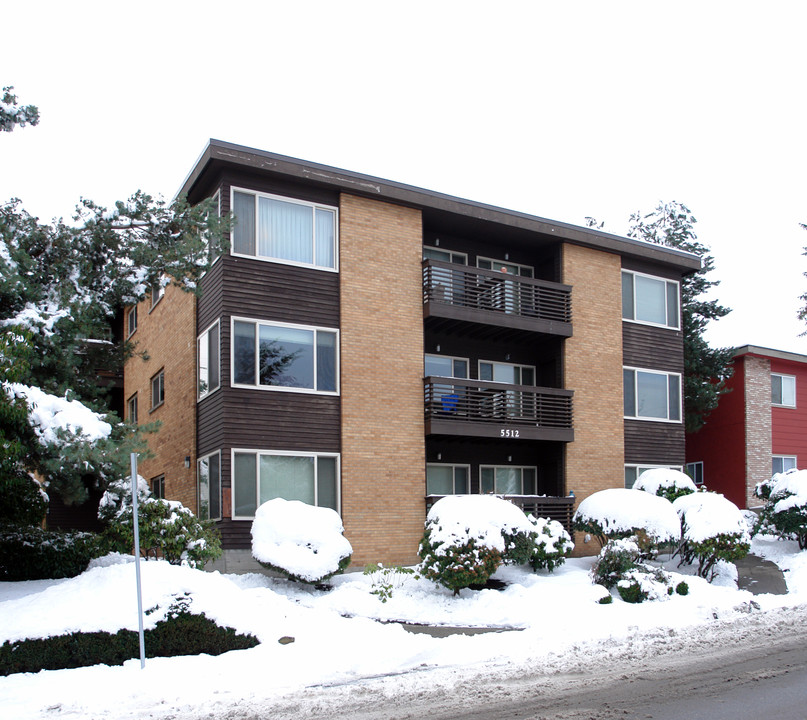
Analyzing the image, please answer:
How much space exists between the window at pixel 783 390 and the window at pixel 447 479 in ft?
48.1

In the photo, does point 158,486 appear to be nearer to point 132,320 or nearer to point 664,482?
point 132,320

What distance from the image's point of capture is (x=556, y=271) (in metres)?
23.3

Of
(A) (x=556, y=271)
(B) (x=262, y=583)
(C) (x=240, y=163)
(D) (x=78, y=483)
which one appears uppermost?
(C) (x=240, y=163)

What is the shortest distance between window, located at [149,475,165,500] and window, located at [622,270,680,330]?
1349 centimetres

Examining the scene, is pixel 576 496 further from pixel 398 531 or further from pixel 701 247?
pixel 701 247

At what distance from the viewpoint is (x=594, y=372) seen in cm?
2298

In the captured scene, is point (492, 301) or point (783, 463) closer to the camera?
point (492, 301)

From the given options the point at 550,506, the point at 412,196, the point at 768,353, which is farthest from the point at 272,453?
the point at 768,353

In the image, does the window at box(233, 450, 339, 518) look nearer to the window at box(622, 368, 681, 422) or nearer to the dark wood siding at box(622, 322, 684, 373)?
the window at box(622, 368, 681, 422)

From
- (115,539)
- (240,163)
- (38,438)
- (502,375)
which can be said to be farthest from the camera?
(502,375)

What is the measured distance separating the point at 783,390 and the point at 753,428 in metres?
2.48

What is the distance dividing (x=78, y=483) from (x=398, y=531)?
884 cm

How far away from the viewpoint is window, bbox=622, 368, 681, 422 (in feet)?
78.5

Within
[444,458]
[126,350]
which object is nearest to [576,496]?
[444,458]
